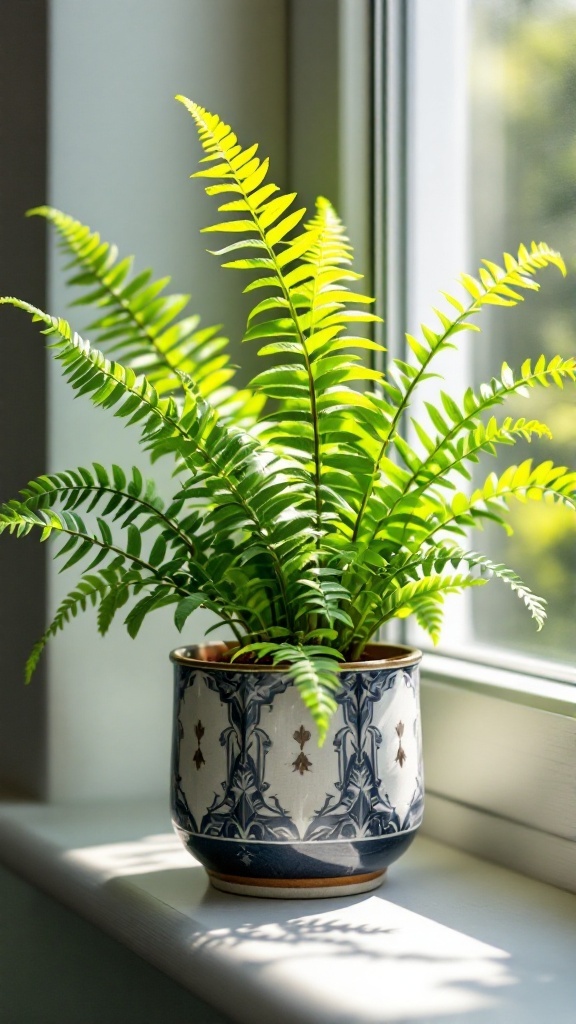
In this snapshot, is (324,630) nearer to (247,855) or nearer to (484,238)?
(247,855)

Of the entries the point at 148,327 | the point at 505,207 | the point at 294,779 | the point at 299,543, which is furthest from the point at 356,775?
the point at 505,207

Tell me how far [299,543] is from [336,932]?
227 millimetres

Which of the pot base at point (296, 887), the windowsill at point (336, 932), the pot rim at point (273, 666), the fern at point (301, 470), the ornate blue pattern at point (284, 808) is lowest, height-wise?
the windowsill at point (336, 932)

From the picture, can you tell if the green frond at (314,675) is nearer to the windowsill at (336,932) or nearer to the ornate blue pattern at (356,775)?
the ornate blue pattern at (356,775)

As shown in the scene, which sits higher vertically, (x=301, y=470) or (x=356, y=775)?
(x=301, y=470)

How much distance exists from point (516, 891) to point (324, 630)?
237 millimetres

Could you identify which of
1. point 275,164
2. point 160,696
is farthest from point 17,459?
point 275,164

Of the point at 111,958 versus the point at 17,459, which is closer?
the point at 111,958

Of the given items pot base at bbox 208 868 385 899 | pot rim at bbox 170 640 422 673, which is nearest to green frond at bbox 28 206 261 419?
pot rim at bbox 170 640 422 673

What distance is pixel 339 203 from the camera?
2.95ft

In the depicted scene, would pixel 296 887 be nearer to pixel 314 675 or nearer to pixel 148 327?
pixel 314 675

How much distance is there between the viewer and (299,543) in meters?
0.67

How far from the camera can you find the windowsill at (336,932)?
55 cm

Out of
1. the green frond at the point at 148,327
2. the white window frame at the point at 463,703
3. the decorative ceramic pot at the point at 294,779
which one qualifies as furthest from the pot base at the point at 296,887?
the green frond at the point at 148,327
